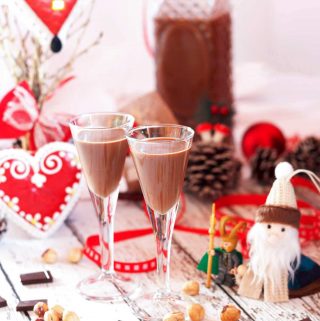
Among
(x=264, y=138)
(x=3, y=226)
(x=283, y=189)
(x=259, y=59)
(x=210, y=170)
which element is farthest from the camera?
(x=259, y=59)

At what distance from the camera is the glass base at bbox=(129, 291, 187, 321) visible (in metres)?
1.34

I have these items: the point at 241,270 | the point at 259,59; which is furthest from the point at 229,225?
the point at 259,59

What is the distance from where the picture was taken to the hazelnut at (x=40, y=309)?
4.36 ft

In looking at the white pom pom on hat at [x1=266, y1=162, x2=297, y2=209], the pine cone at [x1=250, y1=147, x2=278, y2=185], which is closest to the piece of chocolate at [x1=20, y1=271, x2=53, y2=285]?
the white pom pom on hat at [x1=266, y1=162, x2=297, y2=209]

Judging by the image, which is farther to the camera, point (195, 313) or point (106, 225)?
point (106, 225)

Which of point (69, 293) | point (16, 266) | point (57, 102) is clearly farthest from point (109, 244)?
point (57, 102)

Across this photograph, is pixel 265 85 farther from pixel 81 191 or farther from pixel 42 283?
pixel 42 283

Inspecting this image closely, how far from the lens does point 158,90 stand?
207cm

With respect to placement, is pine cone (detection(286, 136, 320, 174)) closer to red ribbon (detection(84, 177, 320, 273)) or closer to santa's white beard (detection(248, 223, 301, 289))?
red ribbon (detection(84, 177, 320, 273))

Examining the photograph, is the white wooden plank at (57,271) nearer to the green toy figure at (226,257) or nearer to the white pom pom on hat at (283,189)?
the green toy figure at (226,257)

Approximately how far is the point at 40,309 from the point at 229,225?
51cm

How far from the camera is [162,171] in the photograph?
4.14 feet

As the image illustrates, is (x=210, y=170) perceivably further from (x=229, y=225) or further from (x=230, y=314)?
(x=230, y=314)

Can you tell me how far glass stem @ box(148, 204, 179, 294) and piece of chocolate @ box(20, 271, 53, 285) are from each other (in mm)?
218
